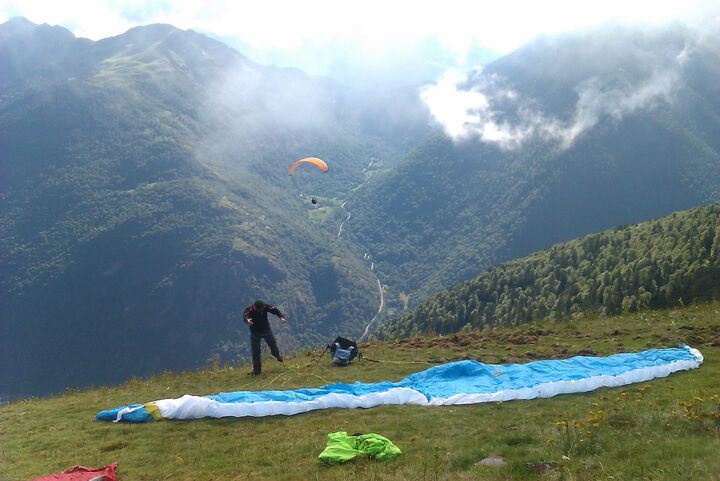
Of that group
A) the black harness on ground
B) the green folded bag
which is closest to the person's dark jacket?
the black harness on ground

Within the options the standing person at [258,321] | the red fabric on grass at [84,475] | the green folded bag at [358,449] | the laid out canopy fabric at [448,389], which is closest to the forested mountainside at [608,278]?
the laid out canopy fabric at [448,389]

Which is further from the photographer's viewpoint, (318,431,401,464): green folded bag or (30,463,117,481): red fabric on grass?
(318,431,401,464): green folded bag

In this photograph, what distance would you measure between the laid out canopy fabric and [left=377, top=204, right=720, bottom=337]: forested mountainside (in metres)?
12.7

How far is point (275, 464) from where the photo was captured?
9.88 m

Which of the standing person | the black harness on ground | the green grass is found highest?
the standing person

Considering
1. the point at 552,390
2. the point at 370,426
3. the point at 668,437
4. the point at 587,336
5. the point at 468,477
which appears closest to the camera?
the point at 468,477

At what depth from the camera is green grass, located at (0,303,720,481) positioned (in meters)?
8.31

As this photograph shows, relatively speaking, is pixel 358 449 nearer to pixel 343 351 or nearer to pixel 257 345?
pixel 257 345

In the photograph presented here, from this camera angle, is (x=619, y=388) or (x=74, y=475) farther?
(x=619, y=388)

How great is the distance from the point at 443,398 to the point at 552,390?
8.56ft

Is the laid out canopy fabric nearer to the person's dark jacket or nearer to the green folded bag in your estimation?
the green folded bag

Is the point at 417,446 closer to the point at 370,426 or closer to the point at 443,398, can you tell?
the point at 370,426

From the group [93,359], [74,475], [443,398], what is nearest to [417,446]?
[443,398]

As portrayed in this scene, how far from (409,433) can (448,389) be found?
352cm
